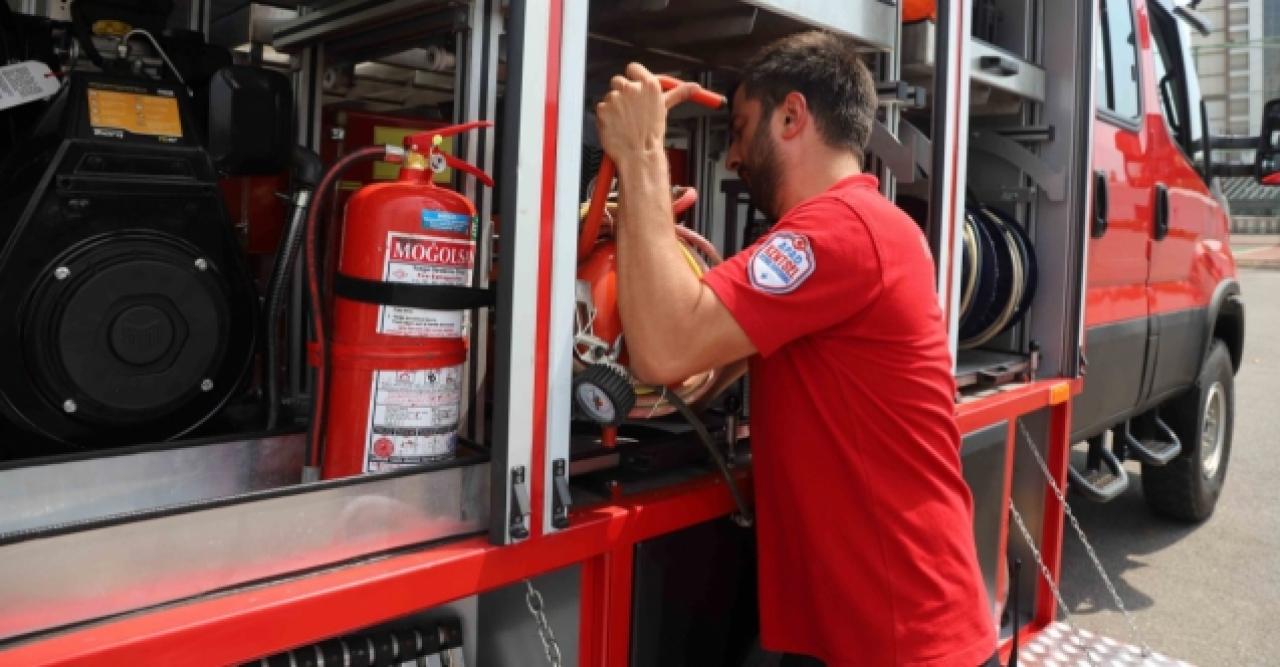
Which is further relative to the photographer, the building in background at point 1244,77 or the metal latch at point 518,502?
the building in background at point 1244,77

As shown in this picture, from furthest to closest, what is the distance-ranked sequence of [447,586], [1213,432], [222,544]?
[1213,432] → [447,586] → [222,544]

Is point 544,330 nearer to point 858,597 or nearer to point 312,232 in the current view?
point 312,232

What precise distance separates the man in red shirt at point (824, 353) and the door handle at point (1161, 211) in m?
2.55

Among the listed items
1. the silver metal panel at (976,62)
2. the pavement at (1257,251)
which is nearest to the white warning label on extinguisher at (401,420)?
the silver metal panel at (976,62)

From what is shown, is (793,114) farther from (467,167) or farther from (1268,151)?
(1268,151)

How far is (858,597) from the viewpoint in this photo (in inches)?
68.0

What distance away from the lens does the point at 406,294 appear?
1.50m

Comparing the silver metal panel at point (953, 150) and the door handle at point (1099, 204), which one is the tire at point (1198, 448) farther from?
the silver metal panel at point (953, 150)

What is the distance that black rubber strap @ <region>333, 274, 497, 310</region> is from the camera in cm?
150

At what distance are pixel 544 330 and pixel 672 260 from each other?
0.78ft

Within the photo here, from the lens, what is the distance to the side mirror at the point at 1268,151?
4.56 m

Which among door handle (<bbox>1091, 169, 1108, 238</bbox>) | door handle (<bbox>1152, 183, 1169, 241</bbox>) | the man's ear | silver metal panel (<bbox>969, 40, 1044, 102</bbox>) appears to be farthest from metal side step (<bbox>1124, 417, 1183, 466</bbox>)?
the man's ear

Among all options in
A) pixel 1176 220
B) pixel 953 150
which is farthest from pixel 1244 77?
pixel 953 150

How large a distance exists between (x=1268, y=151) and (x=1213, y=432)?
57.4 inches
